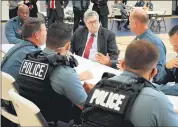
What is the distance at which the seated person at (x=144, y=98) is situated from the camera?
1766 millimetres

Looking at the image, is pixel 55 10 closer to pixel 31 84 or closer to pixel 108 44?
pixel 108 44

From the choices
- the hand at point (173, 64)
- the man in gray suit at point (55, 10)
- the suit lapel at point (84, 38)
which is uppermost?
the man in gray suit at point (55, 10)

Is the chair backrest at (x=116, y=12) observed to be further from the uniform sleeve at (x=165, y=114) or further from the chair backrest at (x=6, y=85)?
the uniform sleeve at (x=165, y=114)

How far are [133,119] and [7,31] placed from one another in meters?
4.01

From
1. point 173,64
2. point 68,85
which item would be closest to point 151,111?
point 68,85

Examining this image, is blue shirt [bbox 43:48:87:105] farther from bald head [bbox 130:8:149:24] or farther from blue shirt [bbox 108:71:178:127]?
bald head [bbox 130:8:149:24]

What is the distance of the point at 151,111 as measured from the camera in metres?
1.76

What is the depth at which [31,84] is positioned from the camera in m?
2.50

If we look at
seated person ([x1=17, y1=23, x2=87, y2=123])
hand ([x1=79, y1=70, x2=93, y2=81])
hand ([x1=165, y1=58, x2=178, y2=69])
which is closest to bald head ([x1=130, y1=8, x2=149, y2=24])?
hand ([x1=165, y1=58, x2=178, y2=69])

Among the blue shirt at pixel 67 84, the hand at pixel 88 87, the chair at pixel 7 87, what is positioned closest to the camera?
the blue shirt at pixel 67 84

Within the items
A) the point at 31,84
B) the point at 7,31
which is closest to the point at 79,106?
the point at 31,84

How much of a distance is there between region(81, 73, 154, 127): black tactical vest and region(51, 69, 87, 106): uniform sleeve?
501mm

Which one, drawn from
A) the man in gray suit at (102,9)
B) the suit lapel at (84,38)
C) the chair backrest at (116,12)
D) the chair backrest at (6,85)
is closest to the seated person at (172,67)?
the chair backrest at (6,85)

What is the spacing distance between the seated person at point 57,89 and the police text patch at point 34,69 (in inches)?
0.9
